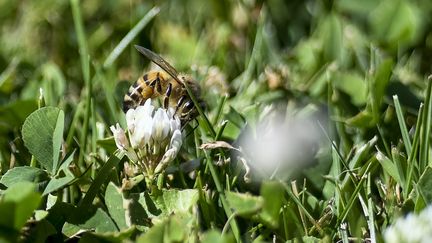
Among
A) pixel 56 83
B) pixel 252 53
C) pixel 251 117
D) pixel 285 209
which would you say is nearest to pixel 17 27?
pixel 56 83

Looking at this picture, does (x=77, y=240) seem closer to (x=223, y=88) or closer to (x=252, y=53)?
(x=223, y=88)

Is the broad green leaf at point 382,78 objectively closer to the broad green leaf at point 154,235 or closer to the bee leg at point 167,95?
the bee leg at point 167,95

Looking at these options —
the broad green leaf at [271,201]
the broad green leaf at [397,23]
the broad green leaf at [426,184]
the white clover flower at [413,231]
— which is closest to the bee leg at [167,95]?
the broad green leaf at [271,201]

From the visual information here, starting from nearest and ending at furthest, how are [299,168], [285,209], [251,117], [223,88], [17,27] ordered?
[285,209] → [299,168] → [251,117] → [223,88] → [17,27]

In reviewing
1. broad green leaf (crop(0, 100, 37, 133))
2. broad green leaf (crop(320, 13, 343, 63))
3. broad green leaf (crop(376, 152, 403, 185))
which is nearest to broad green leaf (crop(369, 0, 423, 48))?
broad green leaf (crop(320, 13, 343, 63))

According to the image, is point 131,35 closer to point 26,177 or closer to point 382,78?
point 382,78

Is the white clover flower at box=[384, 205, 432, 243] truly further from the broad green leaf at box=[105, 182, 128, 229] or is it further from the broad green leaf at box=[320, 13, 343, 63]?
the broad green leaf at box=[320, 13, 343, 63]
